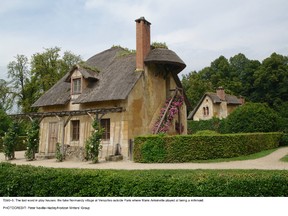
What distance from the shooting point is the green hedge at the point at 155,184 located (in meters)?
5.86

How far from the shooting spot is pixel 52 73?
109 feet

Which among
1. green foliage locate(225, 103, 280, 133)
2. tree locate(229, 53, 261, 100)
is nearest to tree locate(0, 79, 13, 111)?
green foliage locate(225, 103, 280, 133)

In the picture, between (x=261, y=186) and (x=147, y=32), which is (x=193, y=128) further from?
(x=261, y=186)

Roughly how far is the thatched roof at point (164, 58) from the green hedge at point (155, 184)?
1269 cm

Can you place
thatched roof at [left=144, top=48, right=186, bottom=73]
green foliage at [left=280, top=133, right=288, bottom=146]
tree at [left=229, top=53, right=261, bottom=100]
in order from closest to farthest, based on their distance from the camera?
thatched roof at [left=144, top=48, right=186, bottom=73]
green foliage at [left=280, top=133, right=288, bottom=146]
tree at [left=229, top=53, right=261, bottom=100]

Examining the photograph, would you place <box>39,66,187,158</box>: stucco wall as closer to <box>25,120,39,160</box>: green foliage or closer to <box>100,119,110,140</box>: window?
<box>100,119,110,140</box>: window

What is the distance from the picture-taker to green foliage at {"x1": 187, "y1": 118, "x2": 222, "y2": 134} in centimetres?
3588

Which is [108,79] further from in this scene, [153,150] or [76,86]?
[153,150]

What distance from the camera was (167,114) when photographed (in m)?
19.7

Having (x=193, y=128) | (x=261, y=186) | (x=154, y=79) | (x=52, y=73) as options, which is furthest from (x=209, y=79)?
(x=261, y=186)

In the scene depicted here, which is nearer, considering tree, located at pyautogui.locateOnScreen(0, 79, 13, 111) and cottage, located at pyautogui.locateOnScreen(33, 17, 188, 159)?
cottage, located at pyautogui.locateOnScreen(33, 17, 188, 159)

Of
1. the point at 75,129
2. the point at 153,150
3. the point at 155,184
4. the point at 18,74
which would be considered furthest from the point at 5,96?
the point at 155,184

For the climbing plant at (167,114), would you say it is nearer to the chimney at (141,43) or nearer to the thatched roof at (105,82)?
the thatched roof at (105,82)

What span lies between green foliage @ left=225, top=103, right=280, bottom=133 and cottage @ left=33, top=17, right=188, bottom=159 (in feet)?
16.0
